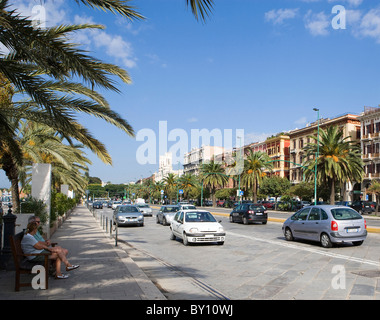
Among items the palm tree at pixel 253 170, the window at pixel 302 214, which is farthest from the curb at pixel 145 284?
the palm tree at pixel 253 170

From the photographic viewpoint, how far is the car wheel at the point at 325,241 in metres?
13.8

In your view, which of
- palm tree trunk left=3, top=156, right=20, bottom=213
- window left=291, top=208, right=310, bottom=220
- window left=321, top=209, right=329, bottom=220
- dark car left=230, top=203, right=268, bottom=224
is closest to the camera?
window left=321, top=209, right=329, bottom=220

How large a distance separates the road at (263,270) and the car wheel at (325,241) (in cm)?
31

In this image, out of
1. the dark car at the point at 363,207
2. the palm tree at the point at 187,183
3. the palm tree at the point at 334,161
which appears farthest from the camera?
the palm tree at the point at 187,183

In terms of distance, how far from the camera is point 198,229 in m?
14.8

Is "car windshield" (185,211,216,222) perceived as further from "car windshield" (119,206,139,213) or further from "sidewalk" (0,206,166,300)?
"car windshield" (119,206,139,213)

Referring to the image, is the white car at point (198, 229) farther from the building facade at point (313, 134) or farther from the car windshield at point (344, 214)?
the building facade at point (313, 134)

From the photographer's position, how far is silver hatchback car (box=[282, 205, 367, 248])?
13.6 m

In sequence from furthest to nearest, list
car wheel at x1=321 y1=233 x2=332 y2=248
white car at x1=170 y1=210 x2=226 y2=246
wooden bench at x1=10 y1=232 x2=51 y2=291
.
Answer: white car at x1=170 y1=210 x2=226 y2=246 → car wheel at x1=321 y1=233 x2=332 y2=248 → wooden bench at x1=10 y1=232 x2=51 y2=291

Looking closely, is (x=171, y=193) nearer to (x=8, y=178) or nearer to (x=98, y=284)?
(x=8, y=178)

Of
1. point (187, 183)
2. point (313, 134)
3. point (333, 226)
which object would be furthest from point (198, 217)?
point (187, 183)

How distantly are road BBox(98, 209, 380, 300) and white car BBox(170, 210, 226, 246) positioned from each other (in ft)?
1.05

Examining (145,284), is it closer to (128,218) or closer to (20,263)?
(20,263)

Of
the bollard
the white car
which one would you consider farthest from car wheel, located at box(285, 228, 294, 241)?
the bollard
